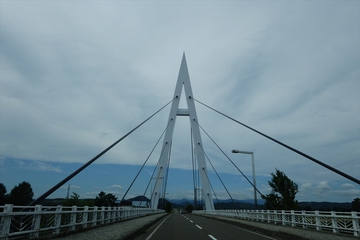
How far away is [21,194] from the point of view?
55781 millimetres

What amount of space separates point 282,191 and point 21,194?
50941mm

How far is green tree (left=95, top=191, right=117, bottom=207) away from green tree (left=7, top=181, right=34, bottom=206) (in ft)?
53.5

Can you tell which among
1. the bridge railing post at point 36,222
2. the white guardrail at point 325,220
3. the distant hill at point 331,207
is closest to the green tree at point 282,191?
the distant hill at point 331,207

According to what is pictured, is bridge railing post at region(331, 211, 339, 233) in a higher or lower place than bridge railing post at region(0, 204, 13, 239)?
lower

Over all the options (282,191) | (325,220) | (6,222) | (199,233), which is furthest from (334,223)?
(282,191)

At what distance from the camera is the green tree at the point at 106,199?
69062mm

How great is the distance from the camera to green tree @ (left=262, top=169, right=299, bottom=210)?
35.0 m

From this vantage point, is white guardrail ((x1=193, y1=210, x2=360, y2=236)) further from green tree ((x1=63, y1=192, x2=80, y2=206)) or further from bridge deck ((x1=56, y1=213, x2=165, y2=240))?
green tree ((x1=63, y1=192, x2=80, y2=206))

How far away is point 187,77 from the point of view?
32.8 m

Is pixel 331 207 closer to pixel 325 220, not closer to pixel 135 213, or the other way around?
pixel 325 220

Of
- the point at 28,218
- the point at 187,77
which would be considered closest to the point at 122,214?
the point at 28,218

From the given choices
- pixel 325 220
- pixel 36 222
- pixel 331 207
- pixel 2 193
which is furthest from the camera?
→ pixel 2 193

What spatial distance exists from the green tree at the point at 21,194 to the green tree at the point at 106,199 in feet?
53.5

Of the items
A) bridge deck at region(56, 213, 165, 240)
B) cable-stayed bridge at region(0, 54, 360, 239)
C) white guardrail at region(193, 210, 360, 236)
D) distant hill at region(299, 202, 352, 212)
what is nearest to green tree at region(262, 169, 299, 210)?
distant hill at region(299, 202, 352, 212)
